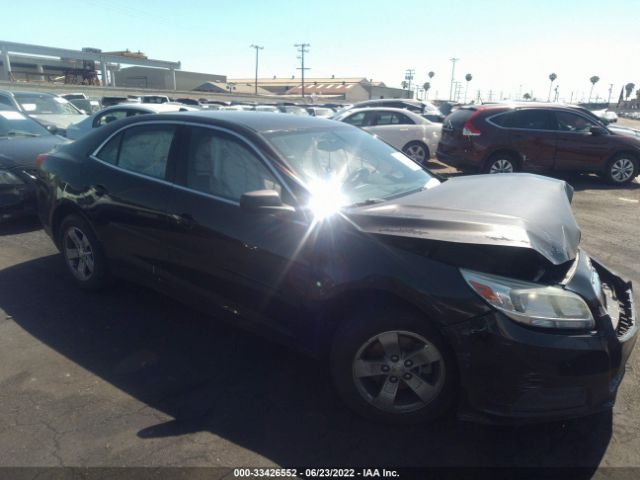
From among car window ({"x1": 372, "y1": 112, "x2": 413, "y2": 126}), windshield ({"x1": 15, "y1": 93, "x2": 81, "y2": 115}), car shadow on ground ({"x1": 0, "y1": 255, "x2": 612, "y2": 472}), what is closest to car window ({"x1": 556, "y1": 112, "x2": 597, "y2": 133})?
car window ({"x1": 372, "y1": 112, "x2": 413, "y2": 126})

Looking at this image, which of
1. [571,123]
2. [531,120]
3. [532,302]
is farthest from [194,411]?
[571,123]

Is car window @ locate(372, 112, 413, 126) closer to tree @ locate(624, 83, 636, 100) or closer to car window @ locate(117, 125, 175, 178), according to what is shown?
car window @ locate(117, 125, 175, 178)

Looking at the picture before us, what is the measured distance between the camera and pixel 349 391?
2.72 metres

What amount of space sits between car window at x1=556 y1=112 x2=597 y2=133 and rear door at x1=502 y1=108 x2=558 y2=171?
16 centimetres

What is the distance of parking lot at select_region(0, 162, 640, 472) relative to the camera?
2.48 metres

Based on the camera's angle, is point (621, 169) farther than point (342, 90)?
No

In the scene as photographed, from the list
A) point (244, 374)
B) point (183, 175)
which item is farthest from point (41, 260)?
point (244, 374)

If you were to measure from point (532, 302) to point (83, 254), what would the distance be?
3.73 m

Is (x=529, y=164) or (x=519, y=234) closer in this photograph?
(x=519, y=234)

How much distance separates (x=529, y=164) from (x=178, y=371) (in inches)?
354

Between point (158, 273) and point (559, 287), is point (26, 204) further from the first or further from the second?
point (559, 287)

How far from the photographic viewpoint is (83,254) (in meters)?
4.34

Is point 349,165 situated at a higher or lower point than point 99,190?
higher

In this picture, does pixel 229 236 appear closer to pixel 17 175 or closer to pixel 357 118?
pixel 17 175
